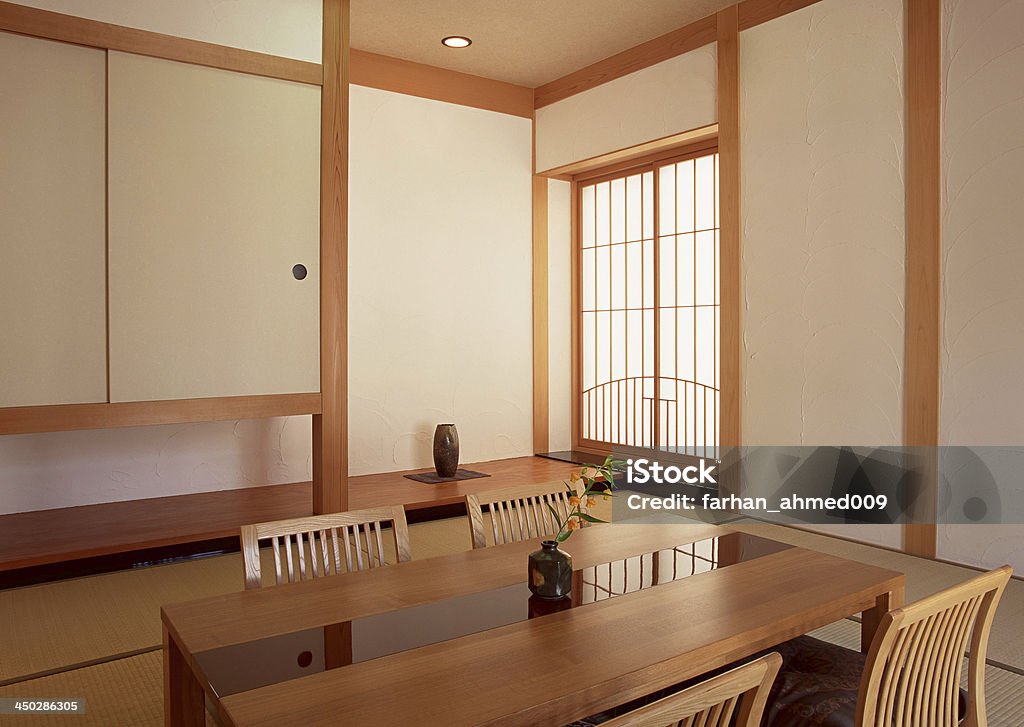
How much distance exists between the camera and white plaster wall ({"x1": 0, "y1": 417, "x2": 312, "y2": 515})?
4055mm

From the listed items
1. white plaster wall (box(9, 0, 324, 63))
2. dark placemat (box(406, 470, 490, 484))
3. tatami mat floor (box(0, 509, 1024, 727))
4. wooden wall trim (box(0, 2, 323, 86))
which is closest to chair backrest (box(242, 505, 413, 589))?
tatami mat floor (box(0, 509, 1024, 727))

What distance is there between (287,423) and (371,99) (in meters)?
2.17

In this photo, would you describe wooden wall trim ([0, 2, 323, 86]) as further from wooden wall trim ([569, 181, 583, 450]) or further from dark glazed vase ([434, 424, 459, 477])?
wooden wall trim ([569, 181, 583, 450])

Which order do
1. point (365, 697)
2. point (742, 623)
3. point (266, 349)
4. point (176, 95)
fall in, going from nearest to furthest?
point (365, 697), point (742, 623), point (176, 95), point (266, 349)

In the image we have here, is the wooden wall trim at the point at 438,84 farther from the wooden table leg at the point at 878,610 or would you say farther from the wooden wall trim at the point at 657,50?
the wooden table leg at the point at 878,610

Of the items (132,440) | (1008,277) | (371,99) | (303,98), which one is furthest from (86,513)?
(1008,277)

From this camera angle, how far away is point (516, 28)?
4.79 meters

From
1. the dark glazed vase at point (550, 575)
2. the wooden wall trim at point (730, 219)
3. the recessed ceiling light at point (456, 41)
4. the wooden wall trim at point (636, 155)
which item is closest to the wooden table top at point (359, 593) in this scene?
the dark glazed vase at point (550, 575)

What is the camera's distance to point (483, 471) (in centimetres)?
539

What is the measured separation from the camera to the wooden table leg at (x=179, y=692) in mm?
1675

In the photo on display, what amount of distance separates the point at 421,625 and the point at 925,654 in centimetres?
94

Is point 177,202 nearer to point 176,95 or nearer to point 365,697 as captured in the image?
point 176,95

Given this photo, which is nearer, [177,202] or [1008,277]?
[1008,277]

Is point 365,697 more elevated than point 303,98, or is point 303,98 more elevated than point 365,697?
point 303,98
